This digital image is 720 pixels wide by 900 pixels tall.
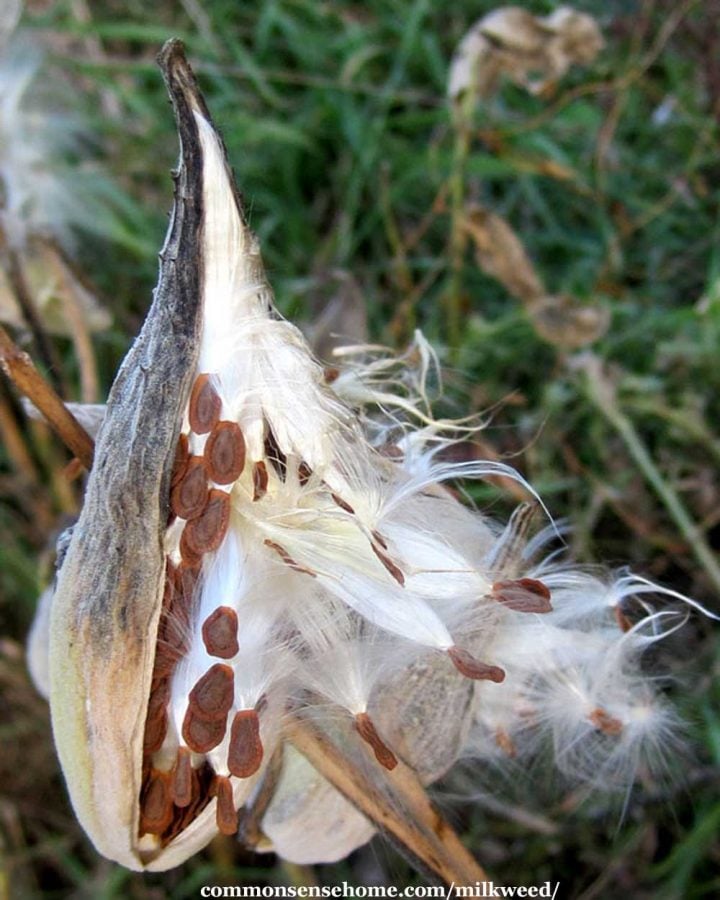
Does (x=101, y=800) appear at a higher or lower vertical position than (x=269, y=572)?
lower

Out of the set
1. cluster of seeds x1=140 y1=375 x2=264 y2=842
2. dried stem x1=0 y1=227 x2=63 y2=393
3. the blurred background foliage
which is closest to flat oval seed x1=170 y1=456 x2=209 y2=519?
cluster of seeds x1=140 y1=375 x2=264 y2=842

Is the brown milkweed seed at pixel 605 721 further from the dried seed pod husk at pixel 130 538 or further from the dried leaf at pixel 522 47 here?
the dried leaf at pixel 522 47

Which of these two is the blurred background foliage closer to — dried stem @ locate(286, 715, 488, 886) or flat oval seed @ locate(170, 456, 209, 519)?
dried stem @ locate(286, 715, 488, 886)

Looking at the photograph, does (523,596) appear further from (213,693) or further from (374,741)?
(213,693)

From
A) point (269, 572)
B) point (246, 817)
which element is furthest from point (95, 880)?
point (269, 572)

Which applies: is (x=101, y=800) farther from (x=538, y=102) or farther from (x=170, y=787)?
(x=538, y=102)

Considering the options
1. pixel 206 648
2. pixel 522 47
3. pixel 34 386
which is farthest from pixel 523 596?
pixel 522 47
